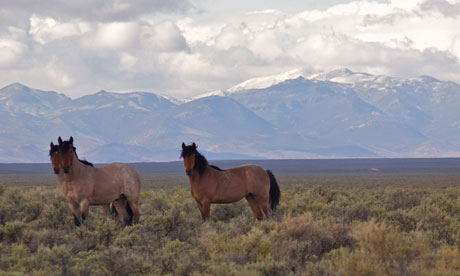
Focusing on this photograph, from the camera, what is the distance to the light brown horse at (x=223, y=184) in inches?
575

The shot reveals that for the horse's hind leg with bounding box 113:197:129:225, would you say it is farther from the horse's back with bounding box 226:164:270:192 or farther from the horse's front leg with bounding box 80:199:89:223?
the horse's back with bounding box 226:164:270:192

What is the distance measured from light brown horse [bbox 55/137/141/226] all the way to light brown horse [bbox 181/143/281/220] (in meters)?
1.43

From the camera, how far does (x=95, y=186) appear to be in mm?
14078

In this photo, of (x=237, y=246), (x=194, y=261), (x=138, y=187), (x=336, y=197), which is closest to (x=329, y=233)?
(x=237, y=246)

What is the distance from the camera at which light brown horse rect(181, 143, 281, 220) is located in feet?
48.0

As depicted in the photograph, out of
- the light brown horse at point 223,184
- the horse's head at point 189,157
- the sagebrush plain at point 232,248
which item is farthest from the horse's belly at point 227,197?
the horse's head at point 189,157

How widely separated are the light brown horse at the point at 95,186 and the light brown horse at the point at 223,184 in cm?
143

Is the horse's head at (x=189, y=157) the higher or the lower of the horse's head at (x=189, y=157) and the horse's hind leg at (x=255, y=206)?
the higher

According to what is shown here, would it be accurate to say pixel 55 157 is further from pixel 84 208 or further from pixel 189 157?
pixel 189 157

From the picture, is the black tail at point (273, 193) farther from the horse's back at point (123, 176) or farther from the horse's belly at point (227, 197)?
the horse's back at point (123, 176)

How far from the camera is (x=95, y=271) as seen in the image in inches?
378

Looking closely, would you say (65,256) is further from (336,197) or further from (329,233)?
(336,197)

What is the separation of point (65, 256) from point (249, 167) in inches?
256

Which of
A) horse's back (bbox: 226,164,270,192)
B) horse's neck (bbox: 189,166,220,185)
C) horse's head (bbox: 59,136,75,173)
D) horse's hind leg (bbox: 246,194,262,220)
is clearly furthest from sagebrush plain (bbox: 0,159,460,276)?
horse's hind leg (bbox: 246,194,262,220)
